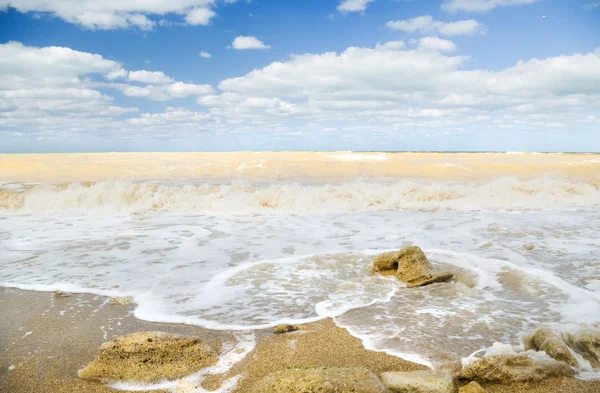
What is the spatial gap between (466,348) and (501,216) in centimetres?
770

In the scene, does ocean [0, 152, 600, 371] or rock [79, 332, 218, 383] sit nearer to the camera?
rock [79, 332, 218, 383]

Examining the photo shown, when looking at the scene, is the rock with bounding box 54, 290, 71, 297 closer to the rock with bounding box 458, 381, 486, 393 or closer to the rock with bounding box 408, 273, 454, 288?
the rock with bounding box 408, 273, 454, 288

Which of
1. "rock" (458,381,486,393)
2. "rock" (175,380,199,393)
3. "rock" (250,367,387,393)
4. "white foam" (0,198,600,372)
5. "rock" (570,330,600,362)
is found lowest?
"white foam" (0,198,600,372)

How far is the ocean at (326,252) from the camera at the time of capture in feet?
12.7

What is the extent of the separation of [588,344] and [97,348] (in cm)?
380

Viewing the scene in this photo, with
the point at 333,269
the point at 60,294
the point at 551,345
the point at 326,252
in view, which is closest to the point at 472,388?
the point at 551,345

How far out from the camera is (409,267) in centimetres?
496

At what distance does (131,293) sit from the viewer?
462 cm

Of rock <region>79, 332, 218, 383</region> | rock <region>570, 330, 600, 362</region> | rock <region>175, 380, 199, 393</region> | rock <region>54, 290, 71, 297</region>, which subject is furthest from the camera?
rock <region>54, 290, 71, 297</region>

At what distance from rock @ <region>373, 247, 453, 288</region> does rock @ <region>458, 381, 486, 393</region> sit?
2176mm

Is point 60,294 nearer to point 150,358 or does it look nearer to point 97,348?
point 97,348

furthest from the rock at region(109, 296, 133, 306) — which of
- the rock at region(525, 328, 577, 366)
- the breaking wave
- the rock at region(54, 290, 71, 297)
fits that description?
the breaking wave

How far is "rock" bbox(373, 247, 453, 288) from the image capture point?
483cm

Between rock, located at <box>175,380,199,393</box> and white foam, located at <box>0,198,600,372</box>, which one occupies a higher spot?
rock, located at <box>175,380,199,393</box>
